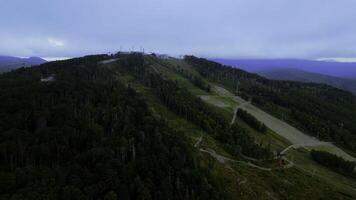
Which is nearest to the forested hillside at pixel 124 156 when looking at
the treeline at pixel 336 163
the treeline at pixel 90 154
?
the treeline at pixel 90 154

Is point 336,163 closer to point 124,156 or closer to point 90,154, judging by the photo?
point 124,156

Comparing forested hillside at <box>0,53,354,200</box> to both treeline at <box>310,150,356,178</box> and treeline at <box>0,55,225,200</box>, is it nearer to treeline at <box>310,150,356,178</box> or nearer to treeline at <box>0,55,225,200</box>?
treeline at <box>0,55,225,200</box>

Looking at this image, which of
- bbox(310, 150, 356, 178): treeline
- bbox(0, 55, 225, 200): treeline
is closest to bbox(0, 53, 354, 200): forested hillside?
bbox(0, 55, 225, 200): treeline

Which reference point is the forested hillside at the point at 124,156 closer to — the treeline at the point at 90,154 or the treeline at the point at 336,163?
the treeline at the point at 90,154

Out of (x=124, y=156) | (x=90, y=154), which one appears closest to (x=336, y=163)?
(x=124, y=156)

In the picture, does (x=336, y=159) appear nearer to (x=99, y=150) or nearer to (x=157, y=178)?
(x=157, y=178)
